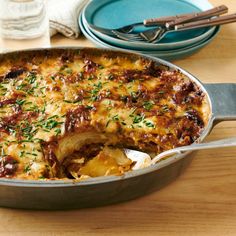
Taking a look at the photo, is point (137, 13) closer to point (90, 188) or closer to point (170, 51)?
point (170, 51)

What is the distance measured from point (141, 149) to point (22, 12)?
88 cm

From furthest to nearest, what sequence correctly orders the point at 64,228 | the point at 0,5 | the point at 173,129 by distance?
1. the point at 0,5
2. the point at 173,129
3. the point at 64,228

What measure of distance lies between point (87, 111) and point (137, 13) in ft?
3.20

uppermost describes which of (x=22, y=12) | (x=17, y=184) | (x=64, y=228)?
(x=22, y=12)

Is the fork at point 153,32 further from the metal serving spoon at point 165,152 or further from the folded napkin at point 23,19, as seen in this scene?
the metal serving spoon at point 165,152

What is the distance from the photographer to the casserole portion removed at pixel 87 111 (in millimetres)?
1687

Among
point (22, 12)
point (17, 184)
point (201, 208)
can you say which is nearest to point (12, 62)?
point (22, 12)

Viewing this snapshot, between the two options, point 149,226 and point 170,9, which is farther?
point 170,9

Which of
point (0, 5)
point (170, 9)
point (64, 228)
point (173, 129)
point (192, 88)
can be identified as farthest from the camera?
point (170, 9)

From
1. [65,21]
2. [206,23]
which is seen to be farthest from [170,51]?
[65,21]

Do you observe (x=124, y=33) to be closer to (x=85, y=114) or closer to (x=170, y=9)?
(x=170, y=9)

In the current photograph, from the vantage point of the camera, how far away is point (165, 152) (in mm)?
1590

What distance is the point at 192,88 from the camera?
191 centimetres

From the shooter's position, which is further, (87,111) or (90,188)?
(87,111)
